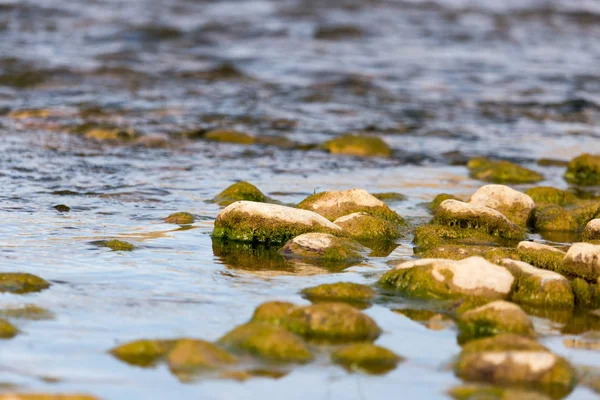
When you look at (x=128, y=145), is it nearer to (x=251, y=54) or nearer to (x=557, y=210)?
(x=557, y=210)

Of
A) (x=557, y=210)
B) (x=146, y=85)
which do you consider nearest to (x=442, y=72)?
(x=146, y=85)

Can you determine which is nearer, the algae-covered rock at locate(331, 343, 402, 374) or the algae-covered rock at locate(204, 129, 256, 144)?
the algae-covered rock at locate(331, 343, 402, 374)

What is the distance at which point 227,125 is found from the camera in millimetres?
11648

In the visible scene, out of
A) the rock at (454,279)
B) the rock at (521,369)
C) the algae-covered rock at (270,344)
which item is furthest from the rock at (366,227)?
the rock at (521,369)

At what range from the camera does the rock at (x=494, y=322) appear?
4.43 m

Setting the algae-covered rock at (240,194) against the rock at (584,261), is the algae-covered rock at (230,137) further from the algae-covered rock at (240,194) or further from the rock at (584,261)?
the rock at (584,261)

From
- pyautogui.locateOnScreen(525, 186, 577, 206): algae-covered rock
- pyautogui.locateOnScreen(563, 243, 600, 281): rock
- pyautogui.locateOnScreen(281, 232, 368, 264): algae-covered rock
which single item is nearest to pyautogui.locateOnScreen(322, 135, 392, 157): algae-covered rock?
pyautogui.locateOnScreen(525, 186, 577, 206): algae-covered rock

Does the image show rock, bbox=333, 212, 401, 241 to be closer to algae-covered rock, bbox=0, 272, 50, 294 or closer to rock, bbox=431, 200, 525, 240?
rock, bbox=431, 200, 525, 240

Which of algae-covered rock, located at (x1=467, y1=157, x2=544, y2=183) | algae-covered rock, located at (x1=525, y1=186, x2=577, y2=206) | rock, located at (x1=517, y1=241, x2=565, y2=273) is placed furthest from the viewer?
algae-covered rock, located at (x1=467, y1=157, x2=544, y2=183)

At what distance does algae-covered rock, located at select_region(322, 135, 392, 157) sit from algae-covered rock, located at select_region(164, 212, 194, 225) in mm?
3625

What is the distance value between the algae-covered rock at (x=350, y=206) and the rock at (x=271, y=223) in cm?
56

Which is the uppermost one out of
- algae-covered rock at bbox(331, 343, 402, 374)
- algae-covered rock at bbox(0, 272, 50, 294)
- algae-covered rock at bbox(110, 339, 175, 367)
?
algae-covered rock at bbox(0, 272, 50, 294)

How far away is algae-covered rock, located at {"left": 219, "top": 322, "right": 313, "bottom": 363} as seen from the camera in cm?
407

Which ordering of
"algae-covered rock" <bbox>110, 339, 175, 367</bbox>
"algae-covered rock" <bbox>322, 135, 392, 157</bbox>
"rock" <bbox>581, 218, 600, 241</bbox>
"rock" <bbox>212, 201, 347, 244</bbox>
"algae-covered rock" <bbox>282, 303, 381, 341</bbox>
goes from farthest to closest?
"algae-covered rock" <bbox>322, 135, 392, 157</bbox> → "rock" <bbox>581, 218, 600, 241</bbox> → "rock" <bbox>212, 201, 347, 244</bbox> → "algae-covered rock" <bbox>282, 303, 381, 341</bbox> → "algae-covered rock" <bbox>110, 339, 175, 367</bbox>
